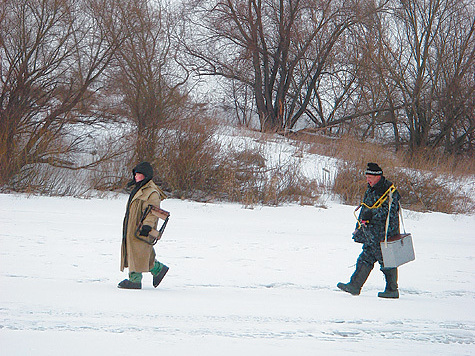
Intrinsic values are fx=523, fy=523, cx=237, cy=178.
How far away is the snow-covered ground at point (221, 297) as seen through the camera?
4523 mm

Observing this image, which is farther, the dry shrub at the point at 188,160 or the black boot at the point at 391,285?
the dry shrub at the point at 188,160

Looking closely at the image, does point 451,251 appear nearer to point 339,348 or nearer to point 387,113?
point 339,348

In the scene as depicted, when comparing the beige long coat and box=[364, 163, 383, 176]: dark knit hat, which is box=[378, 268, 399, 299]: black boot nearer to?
A: box=[364, 163, 383, 176]: dark knit hat

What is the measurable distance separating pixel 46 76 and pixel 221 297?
1387 centimetres

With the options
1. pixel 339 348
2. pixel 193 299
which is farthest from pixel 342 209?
pixel 339 348

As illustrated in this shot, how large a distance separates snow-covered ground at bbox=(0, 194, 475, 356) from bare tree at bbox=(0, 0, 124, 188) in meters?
4.41

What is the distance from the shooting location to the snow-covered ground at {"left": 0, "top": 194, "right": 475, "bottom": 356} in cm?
452

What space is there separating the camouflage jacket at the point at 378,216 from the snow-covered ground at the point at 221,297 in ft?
2.62

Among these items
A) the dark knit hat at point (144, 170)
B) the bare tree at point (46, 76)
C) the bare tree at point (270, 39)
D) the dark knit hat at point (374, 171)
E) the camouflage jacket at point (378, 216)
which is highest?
the bare tree at point (270, 39)

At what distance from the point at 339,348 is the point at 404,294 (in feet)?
9.49

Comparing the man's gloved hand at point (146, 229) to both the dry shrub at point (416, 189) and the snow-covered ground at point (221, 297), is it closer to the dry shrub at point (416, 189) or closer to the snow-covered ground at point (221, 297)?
the snow-covered ground at point (221, 297)

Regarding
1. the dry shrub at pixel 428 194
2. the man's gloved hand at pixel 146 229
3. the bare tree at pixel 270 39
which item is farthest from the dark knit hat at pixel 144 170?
the bare tree at pixel 270 39

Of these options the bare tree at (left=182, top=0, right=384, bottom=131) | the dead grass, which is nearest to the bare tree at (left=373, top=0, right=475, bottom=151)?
the bare tree at (left=182, top=0, right=384, bottom=131)

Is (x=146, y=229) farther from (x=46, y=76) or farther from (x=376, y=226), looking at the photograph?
(x=46, y=76)
